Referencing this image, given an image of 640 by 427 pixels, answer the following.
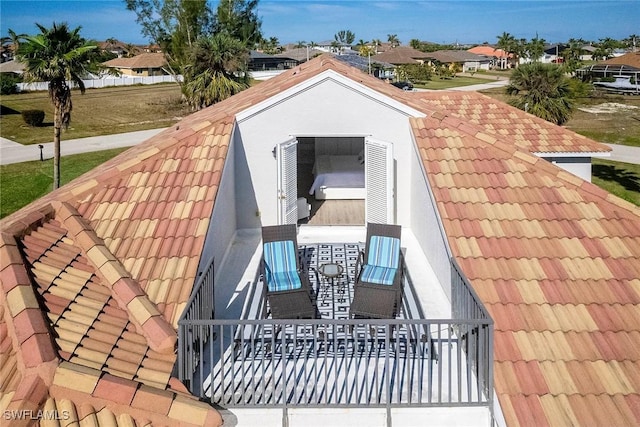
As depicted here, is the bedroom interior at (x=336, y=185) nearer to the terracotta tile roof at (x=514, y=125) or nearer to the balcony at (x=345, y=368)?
the terracotta tile roof at (x=514, y=125)

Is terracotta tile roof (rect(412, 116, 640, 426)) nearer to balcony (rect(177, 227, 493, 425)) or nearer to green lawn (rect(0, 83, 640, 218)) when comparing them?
balcony (rect(177, 227, 493, 425))

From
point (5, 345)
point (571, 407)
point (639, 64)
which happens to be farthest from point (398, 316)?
point (639, 64)

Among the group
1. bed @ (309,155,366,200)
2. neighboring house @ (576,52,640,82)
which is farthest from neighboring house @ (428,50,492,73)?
bed @ (309,155,366,200)

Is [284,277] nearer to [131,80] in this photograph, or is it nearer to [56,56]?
[56,56]

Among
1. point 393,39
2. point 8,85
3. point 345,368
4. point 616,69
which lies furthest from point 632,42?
point 345,368

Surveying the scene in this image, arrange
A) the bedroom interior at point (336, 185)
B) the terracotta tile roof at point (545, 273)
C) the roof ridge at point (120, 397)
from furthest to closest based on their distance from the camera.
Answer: the bedroom interior at point (336, 185) < the terracotta tile roof at point (545, 273) < the roof ridge at point (120, 397)

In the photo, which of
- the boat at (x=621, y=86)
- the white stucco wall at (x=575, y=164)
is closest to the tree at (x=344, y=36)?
the boat at (x=621, y=86)
